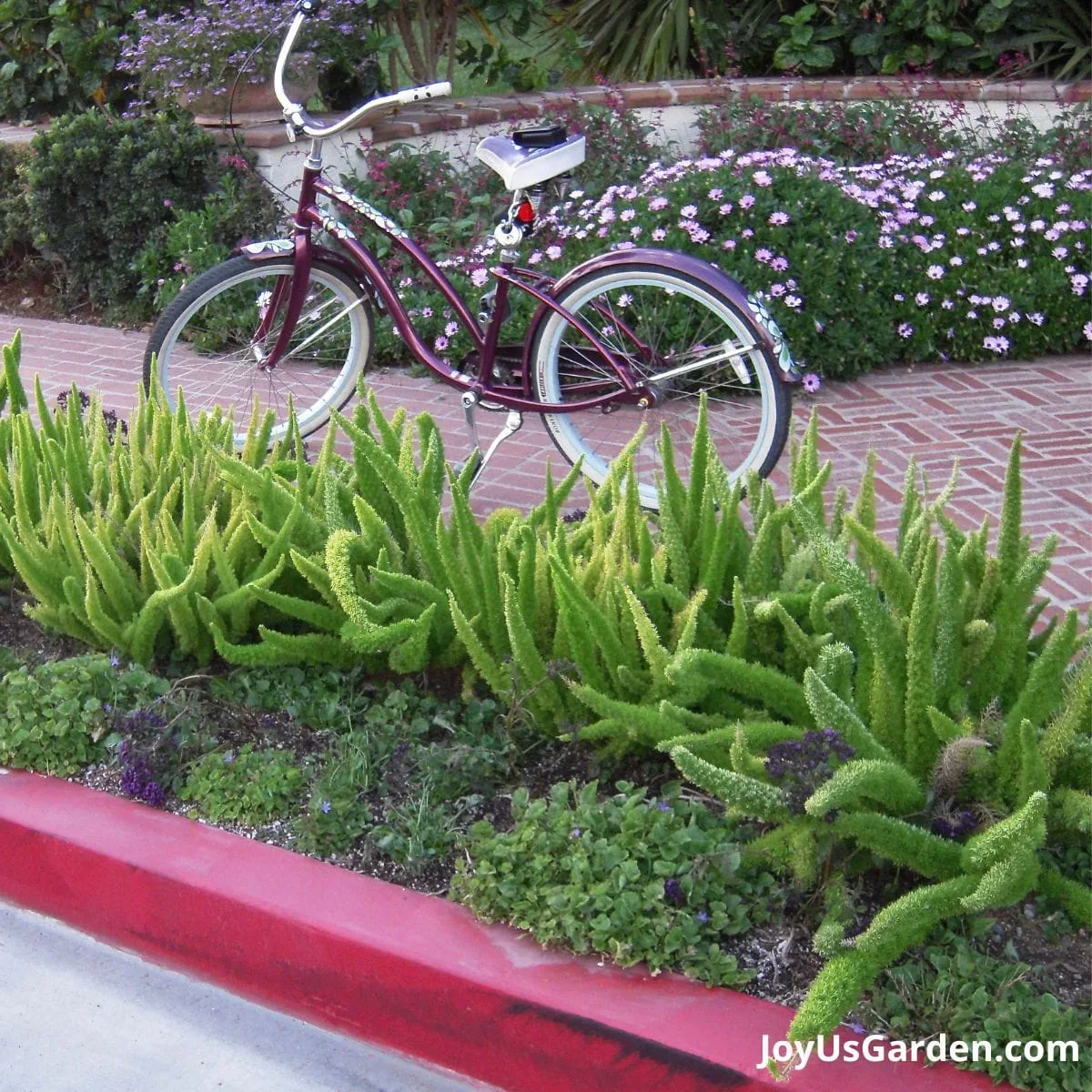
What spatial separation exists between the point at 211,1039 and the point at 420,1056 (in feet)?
1.24

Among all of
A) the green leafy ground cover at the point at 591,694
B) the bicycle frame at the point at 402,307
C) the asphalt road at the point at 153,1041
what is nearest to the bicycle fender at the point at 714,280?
the bicycle frame at the point at 402,307

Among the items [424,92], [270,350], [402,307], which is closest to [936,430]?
[402,307]

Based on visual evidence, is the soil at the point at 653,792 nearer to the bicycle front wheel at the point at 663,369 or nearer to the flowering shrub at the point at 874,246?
the bicycle front wheel at the point at 663,369

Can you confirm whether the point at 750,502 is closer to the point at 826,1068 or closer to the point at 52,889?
the point at 826,1068

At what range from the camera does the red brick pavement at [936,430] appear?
14.1ft

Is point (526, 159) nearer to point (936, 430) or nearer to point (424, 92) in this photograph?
point (424, 92)

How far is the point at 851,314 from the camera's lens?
5543mm

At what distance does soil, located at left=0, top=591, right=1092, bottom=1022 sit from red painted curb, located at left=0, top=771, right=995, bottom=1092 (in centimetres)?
5

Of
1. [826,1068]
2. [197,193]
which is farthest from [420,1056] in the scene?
[197,193]

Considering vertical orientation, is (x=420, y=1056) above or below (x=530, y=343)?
below

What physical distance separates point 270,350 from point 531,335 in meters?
0.98

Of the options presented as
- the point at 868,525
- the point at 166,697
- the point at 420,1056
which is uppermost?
the point at 868,525

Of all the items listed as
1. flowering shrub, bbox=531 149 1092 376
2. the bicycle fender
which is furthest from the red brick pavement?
the bicycle fender

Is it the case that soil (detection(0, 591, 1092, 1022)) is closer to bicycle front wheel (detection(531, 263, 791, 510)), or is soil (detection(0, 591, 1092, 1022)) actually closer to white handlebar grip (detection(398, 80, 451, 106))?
bicycle front wheel (detection(531, 263, 791, 510))
